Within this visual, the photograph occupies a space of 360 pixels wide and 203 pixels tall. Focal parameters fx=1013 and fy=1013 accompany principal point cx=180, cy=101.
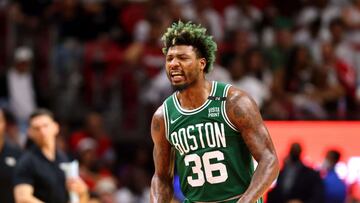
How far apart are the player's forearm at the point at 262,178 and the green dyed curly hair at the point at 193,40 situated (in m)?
0.78

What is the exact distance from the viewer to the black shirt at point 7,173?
987 centimetres

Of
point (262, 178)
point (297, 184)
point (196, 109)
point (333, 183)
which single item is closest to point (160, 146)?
point (196, 109)

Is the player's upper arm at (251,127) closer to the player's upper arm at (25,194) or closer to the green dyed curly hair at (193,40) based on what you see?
the green dyed curly hair at (193,40)

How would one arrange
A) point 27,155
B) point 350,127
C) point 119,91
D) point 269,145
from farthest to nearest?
point 119,91 → point 350,127 → point 27,155 → point 269,145

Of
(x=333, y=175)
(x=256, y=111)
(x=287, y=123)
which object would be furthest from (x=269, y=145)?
(x=287, y=123)

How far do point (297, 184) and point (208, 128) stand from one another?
17.0 feet

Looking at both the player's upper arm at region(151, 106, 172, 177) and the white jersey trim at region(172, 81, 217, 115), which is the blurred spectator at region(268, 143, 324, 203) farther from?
the white jersey trim at region(172, 81, 217, 115)

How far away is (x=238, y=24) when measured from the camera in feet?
53.7

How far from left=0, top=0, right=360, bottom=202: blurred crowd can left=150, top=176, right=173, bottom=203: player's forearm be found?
690 cm

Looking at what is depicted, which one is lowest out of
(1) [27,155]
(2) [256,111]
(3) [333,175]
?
(3) [333,175]

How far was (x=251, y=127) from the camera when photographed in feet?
21.3

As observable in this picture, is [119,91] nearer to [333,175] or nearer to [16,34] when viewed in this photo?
[16,34]

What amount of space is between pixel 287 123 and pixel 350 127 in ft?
2.77

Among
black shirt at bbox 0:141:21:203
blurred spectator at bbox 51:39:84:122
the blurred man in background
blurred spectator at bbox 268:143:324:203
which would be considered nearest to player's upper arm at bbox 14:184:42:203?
the blurred man in background
